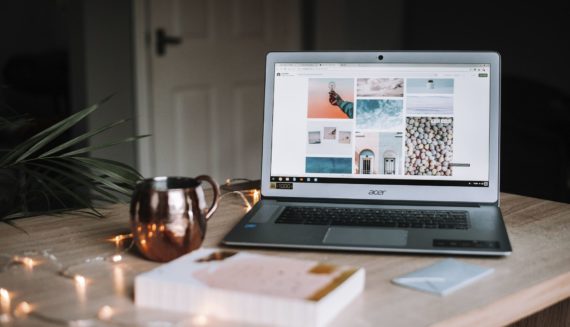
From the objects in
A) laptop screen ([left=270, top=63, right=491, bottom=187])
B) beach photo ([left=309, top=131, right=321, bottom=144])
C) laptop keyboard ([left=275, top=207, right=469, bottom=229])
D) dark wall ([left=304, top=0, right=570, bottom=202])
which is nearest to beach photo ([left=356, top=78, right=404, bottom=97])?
laptop screen ([left=270, top=63, right=491, bottom=187])

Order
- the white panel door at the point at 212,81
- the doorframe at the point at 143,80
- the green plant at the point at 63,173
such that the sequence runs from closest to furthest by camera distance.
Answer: the green plant at the point at 63,173 < the doorframe at the point at 143,80 < the white panel door at the point at 212,81

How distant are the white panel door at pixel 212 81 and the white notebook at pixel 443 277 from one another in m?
2.63

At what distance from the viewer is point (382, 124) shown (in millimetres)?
1436

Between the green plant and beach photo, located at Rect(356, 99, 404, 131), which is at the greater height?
beach photo, located at Rect(356, 99, 404, 131)

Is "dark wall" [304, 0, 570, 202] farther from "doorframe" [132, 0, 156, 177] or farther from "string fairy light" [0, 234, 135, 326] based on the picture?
"string fairy light" [0, 234, 135, 326]

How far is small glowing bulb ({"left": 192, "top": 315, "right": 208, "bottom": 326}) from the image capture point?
2.93 ft

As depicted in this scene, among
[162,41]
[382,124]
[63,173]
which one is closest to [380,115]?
[382,124]

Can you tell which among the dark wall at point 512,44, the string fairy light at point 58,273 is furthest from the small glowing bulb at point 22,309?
the dark wall at point 512,44

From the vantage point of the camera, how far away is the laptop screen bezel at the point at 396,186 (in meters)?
1.43

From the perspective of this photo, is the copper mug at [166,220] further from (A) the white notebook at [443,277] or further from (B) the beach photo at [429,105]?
(B) the beach photo at [429,105]

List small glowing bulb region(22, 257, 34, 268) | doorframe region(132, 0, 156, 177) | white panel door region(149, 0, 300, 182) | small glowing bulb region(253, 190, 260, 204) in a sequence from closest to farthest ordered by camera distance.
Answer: small glowing bulb region(22, 257, 34, 268)
small glowing bulb region(253, 190, 260, 204)
doorframe region(132, 0, 156, 177)
white panel door region(149, 0, 300, 182)

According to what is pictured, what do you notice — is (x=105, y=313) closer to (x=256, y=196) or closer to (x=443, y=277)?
(x=443, y=277)

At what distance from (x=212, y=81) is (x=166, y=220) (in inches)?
107

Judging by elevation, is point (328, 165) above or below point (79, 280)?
above
